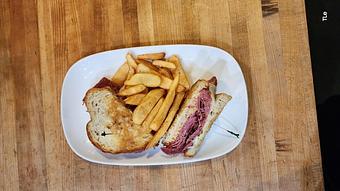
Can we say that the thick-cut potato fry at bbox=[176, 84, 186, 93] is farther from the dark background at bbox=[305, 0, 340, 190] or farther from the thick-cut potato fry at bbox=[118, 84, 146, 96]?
the dark background at bbox=[305, 0, 340, 190]

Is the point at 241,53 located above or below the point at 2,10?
below

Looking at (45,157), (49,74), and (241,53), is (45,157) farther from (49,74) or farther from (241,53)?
(241,53)

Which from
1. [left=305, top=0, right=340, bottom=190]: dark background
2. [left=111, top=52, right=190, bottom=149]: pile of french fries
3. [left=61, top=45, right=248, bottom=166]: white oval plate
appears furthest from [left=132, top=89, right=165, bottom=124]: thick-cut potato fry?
[left=305, top=0, right=340, bottom=190]: dark background

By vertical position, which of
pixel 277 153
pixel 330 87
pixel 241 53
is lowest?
pixel 277 153

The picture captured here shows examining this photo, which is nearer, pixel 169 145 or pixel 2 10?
pixel 169 145

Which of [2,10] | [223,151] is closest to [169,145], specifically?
[223,151]
